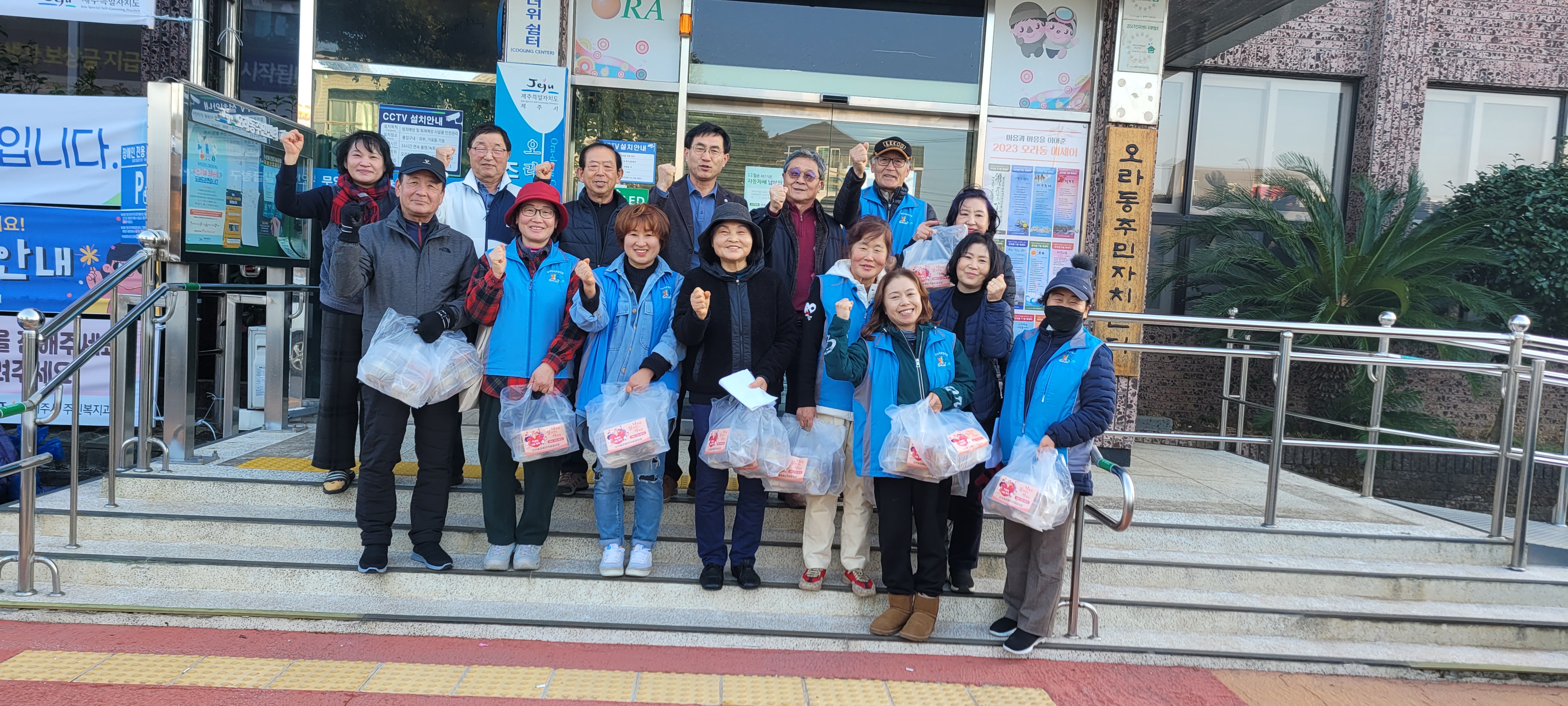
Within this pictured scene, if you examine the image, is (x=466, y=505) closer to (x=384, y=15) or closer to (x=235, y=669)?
(x=235, y=669)

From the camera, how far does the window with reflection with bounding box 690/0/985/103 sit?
686 cm

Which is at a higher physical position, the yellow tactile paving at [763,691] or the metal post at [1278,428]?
the metal post at [1278,428]

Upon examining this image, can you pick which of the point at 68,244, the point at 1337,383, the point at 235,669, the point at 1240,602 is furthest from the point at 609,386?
the point at 1337,383

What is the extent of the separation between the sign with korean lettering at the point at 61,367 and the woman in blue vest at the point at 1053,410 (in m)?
6.52

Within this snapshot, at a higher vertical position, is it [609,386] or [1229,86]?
[1229,86]

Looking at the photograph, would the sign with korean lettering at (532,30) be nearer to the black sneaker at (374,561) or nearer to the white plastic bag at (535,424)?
the white plastic bag at (535,424)

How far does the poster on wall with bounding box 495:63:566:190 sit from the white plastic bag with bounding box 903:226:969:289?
3242 mm

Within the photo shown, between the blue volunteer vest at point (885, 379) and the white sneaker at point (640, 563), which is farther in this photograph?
the white sneaker at point (640, 563)

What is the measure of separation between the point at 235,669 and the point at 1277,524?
527cm

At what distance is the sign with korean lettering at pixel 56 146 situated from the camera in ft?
22.3

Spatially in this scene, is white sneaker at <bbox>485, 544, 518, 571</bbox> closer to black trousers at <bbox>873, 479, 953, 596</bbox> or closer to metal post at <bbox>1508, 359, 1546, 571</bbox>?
black trousers at <bbox>873, 479, 953, 596</bbox>

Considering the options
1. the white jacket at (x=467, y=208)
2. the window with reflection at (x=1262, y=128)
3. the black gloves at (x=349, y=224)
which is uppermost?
the window with reflection at (x=1262, y=128)

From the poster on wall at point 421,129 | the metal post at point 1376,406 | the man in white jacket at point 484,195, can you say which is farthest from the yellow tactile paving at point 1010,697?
the poster on wall at point 421,129

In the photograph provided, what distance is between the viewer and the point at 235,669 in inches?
135
